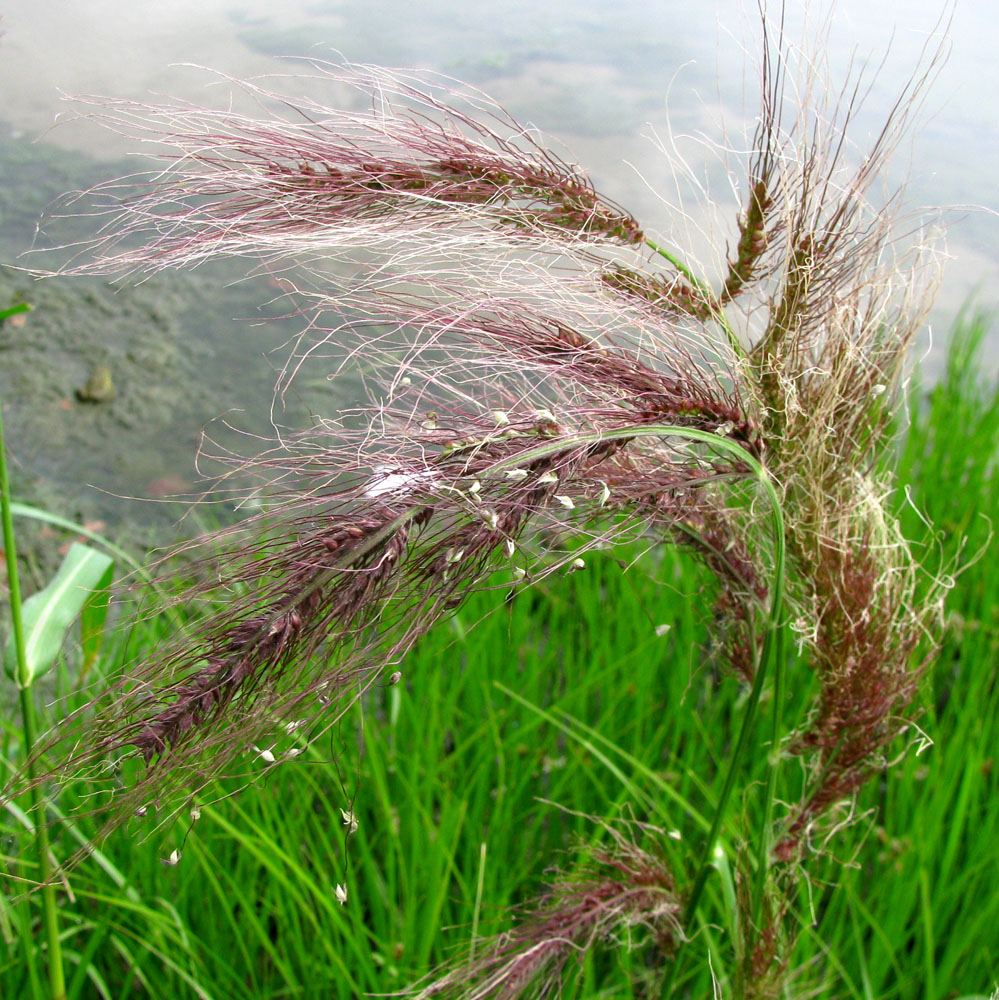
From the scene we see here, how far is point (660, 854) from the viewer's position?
792mm

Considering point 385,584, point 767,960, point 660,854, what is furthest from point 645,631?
point 385,584

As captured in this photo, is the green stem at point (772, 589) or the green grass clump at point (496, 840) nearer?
the green stem at point (772, 589)

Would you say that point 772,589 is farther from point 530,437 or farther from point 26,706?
point 26,706

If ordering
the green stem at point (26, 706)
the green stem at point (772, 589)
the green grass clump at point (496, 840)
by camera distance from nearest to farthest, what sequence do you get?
1. the green stem at point (772, 589)
2. the green stem at point (26, 706)
3. the green grass clump at point (496, 840)

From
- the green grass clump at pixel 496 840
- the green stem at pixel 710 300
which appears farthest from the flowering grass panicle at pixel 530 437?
the green grass clump at pixel 496 840

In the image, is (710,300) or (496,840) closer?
(710,300)

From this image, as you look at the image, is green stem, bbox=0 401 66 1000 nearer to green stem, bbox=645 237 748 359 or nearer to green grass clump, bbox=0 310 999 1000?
green grass clump, bbox=0 310 999 1000

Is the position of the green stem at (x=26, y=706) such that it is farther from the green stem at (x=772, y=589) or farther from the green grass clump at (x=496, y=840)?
the green stem at (x=772, y=589)

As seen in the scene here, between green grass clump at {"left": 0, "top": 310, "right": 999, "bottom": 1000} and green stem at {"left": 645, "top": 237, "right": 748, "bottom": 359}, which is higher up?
green stem at {"left": 645, "top": 237, "right": 748, "bottom": 359}

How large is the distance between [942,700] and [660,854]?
112 cm

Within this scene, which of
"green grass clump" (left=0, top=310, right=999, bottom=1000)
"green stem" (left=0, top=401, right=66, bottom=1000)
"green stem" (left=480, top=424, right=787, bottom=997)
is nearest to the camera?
"green stem" (left=480, top=424, right=787, bottom=997)

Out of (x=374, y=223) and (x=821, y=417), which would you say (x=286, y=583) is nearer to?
(x=374, y=223)

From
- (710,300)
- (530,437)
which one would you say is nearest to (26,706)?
(530,437)

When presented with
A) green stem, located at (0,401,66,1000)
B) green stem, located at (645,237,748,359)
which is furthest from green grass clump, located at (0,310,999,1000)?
green stem, located at (645,237,748,359)
